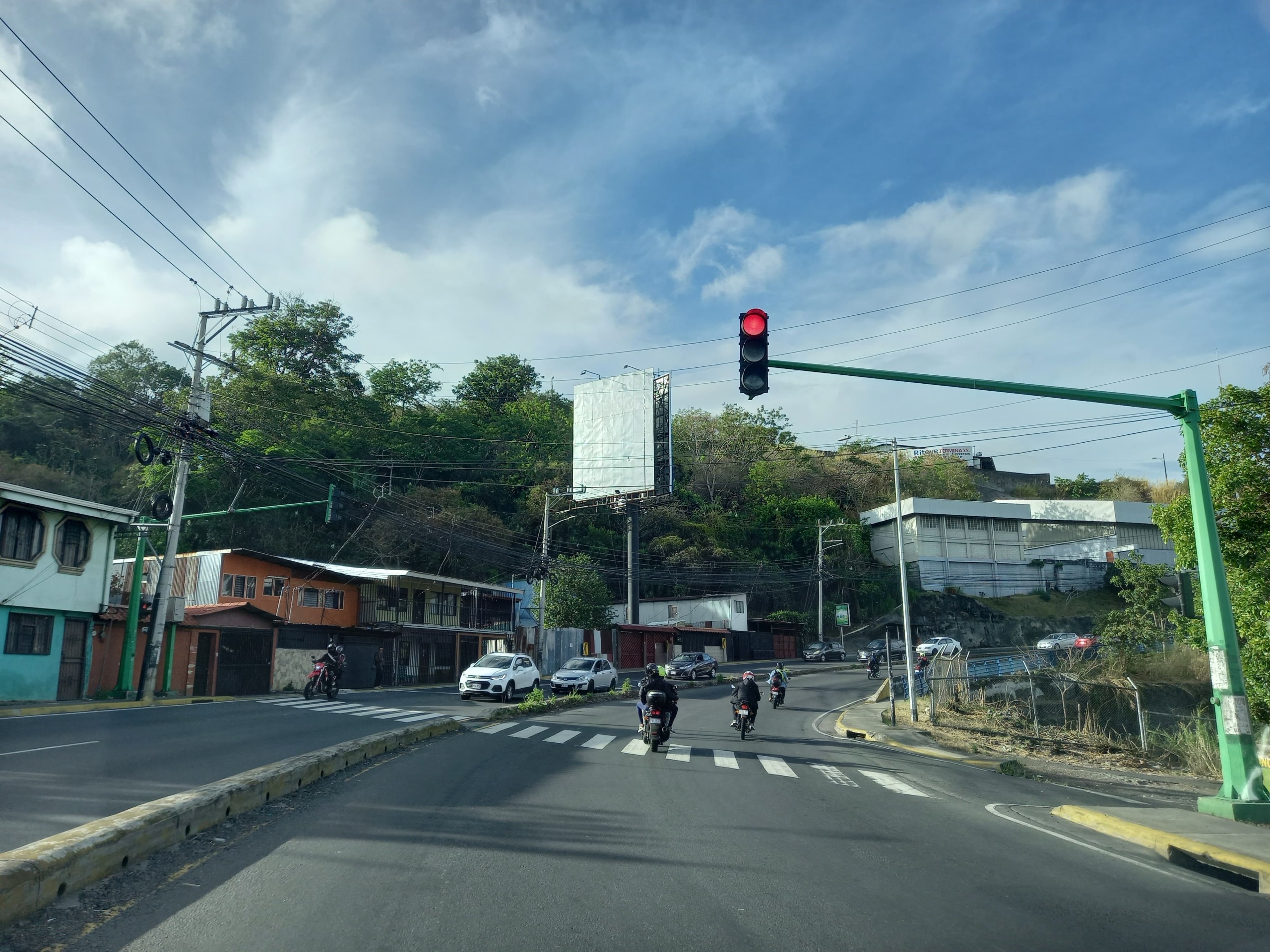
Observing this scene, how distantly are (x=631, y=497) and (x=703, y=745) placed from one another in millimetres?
28792

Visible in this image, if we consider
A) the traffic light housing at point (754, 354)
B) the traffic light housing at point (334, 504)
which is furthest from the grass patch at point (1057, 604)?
the traffic light housing at point (754, 354)

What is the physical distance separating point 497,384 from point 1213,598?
62.4 metres

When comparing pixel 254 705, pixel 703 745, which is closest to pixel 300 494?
pixel 254 705

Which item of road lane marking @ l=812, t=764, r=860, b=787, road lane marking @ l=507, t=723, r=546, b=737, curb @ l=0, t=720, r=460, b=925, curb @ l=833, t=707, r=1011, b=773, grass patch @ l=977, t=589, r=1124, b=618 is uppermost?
grass patch @ l=977, t=589, r=1124, b=618

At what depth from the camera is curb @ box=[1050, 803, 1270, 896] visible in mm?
7430

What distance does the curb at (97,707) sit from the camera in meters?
20.7

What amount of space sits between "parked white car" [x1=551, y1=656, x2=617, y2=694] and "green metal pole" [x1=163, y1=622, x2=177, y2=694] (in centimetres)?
1327

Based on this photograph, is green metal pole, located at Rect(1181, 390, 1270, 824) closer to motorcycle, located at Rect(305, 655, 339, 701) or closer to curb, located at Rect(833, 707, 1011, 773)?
curb, located at Rect(833, 707, 1011, 773)

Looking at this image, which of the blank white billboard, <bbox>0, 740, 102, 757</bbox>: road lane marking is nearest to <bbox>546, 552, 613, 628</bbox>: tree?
the blank white billboard

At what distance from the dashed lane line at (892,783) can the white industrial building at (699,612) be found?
5026cm

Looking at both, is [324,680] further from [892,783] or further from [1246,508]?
[1246,508]

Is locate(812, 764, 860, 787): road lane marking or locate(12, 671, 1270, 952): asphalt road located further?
locate(812, 764, 860, 787): road lane marking

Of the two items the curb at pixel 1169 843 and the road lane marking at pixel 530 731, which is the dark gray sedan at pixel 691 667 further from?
the curb at pixel 1169 843

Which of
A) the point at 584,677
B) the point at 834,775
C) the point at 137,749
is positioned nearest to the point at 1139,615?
the point at 584,677
